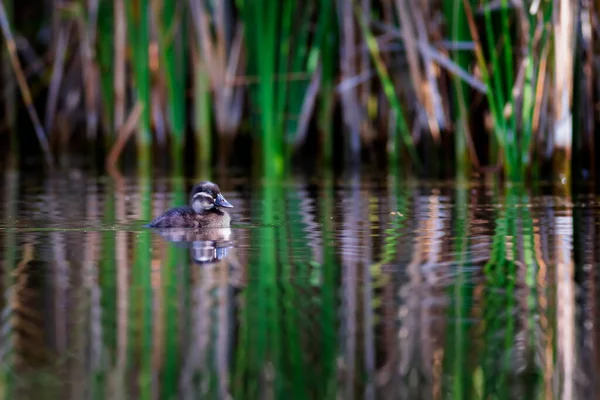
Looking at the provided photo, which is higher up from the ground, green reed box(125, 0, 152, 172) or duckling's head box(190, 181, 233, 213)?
green reed box(125, 0, 152, 172)

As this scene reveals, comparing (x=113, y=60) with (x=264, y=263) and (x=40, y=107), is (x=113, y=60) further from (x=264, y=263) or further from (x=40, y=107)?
(x=264, y=263)

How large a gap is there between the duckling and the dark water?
11 centimetres

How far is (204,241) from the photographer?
578cm

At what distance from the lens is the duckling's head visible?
651 cm

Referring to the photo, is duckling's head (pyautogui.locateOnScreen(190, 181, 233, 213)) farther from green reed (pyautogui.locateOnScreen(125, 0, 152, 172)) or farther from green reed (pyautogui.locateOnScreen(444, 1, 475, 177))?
green reed (pyautogui.locateOnScreen(125, 0, 152, 172))

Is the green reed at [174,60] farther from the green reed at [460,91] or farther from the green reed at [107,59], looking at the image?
the green reed at [460,91]

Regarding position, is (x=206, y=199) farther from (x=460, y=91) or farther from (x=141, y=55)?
(x=141, y=55)

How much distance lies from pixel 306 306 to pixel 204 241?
1876mm

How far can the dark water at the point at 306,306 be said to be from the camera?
3025 millimetres

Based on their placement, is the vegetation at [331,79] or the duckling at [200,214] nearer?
the duckling at [200,214]

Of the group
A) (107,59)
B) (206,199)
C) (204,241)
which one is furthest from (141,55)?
(204,241)

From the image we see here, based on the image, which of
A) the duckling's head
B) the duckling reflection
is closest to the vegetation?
the duckling's head

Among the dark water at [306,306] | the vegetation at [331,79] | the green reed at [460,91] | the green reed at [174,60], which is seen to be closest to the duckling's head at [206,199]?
the dark water at [306,306]

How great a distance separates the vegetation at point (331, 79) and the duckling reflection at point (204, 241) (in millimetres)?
2804
